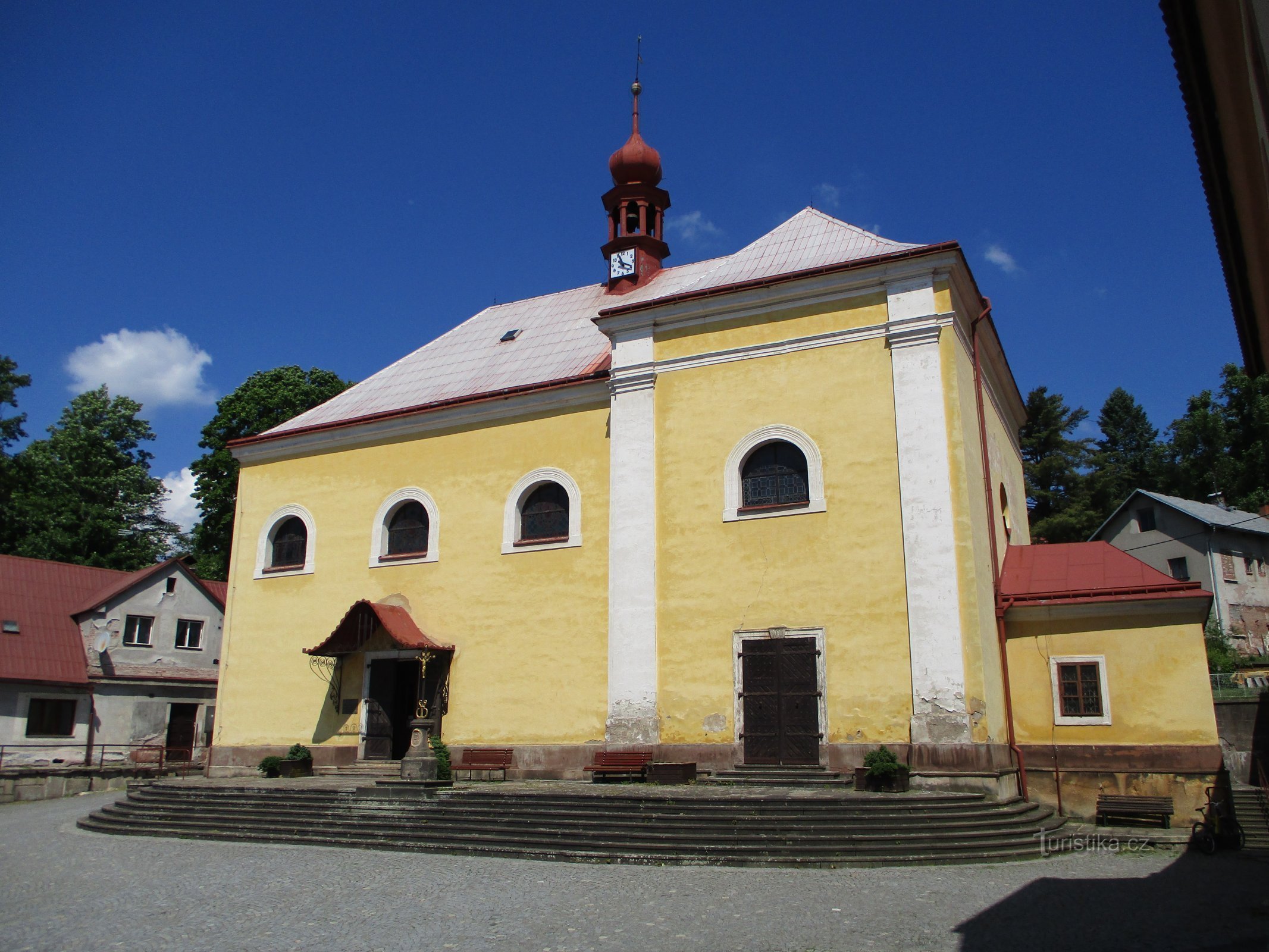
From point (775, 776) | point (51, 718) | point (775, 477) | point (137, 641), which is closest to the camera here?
point (775, 776)

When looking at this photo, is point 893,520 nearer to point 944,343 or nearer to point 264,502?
Answer: point 944,343

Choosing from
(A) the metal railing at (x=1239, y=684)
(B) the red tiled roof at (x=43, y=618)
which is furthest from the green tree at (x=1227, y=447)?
(B) the red tiled roof at (x=43, y=618)

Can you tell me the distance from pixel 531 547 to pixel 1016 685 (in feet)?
26.7

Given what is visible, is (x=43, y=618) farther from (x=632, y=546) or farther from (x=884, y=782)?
(x=884, y=782)

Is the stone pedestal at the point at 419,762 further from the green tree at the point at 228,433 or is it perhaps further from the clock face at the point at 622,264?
the green tree at the point at 228,433

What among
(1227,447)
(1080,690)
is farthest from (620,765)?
(1227,447)

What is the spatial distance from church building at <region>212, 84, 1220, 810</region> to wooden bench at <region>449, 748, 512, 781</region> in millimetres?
291

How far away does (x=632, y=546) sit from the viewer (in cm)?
1620

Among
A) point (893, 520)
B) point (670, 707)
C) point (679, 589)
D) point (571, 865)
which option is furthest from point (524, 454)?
point (571, 865)

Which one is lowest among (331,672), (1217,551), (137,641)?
(331,672)

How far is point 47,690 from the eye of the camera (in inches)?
924

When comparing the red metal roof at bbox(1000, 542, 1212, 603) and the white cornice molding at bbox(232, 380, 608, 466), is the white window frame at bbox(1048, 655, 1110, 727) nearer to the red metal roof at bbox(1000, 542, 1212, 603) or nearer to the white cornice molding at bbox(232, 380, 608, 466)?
the red metal roof at bbox(1000, 542, 1212, 603)

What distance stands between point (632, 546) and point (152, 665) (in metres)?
16.9

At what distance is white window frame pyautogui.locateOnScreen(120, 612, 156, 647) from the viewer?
2615cm
